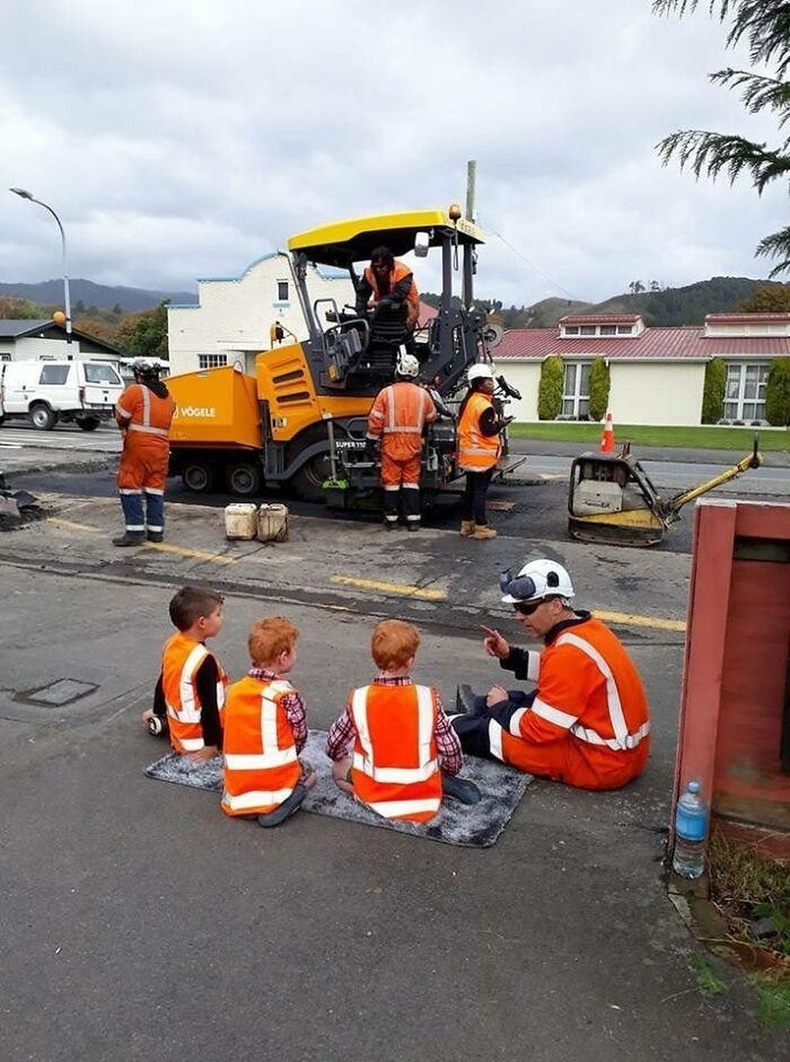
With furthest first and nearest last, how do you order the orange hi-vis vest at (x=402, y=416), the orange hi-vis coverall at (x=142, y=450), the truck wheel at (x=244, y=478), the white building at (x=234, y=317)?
the white building at (x=234, y=317), the truck wheel at (x=244, y=478), the orange hi-vis vest at (x=402, y=416), the orange hi-vis coverall at (x=142, y=450)

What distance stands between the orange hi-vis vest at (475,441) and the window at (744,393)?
25.9m

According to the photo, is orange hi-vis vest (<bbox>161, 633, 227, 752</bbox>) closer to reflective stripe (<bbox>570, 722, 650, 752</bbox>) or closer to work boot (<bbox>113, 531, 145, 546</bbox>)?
reflective stripe (<bbox>570, 722, 650, 752</bbox>)

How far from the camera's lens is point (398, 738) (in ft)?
10.6

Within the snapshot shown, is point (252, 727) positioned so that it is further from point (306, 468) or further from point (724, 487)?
point (724, 487)

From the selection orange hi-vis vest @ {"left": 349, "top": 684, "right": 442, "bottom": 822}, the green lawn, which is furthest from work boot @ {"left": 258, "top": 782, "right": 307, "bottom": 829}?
the green lawn

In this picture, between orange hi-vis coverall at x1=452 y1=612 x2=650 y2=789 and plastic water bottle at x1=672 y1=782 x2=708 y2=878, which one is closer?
plastic water bottle at x1=672 y1=782 x2=708 y2=878

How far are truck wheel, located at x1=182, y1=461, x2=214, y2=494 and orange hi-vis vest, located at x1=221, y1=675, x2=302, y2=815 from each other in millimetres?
→ 8034

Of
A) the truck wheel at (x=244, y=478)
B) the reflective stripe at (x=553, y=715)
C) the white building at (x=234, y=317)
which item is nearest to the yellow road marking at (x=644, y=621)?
the reflective stripe at (x=553, y=715)

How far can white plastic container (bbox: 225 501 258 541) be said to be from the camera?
26.9 ft

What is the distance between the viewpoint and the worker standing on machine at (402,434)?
8320mm

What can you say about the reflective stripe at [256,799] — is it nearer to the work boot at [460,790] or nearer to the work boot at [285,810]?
the work boot at [285,810]

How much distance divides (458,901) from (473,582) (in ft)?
14.0

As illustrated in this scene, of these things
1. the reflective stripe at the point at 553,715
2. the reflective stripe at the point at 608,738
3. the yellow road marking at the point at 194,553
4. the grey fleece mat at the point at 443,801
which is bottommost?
the grey fleece mat at the point at 443,801


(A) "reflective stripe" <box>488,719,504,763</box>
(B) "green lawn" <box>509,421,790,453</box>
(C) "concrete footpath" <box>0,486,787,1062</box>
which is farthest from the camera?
(B) "green lawn" <box>509,421,790,453</box>
